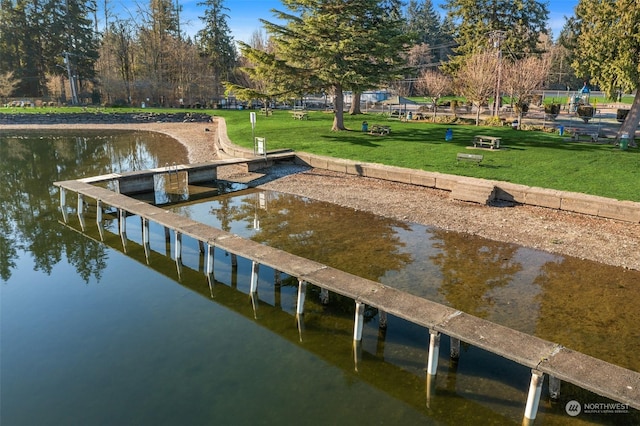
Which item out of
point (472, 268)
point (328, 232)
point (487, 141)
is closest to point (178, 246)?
point (328, 232)

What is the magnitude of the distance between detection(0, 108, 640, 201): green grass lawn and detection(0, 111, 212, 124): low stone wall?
1812 cm

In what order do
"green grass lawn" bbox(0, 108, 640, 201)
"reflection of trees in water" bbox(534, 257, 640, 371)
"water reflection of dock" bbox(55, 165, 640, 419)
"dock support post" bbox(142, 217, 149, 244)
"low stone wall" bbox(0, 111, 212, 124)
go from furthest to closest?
"low stone wall" bbox(0, 111, 212, 124) < "green grass lawn" bbox(0, 108, 640, 201) < "dock support post" bbox(142, 217, 149, 244) < "reflection of trees in water" bbox(534, 257, 640, 371) < "water reflection of dock" bbox(55, 165, 640, 419)

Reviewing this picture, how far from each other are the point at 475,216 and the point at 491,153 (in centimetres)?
960

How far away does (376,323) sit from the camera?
9.96 meters

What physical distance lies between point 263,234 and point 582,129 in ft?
93.9

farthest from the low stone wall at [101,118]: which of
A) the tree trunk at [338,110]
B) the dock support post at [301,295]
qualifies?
the dock support post at [301,295]

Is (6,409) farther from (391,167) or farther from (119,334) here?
(391,167)

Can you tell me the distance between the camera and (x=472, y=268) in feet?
40.7

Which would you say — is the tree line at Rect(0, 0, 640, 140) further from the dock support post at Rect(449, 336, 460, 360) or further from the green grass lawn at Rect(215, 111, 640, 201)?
the dock support post at Rect(449, 336, 460, 360)

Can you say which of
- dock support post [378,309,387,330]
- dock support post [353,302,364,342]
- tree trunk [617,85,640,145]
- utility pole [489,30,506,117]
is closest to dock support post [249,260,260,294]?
dock support post [353,302,364,342]

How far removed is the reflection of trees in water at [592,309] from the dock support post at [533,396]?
2.37m

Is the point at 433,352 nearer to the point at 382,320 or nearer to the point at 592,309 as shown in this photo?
the point at 382,320

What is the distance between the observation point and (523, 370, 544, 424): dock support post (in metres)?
6.82

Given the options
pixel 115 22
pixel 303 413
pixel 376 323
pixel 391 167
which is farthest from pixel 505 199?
pixel 115 22
